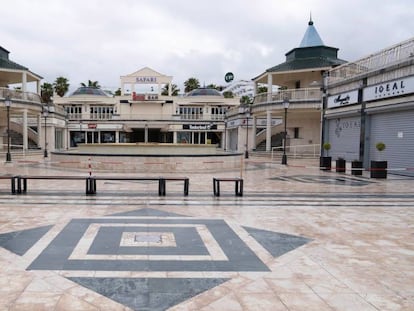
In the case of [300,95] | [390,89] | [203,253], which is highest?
[300,95]

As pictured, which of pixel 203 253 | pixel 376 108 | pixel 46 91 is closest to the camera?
pixel 203 253

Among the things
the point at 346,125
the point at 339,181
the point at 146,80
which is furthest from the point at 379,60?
the point at 146,80

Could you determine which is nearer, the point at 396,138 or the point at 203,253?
the point at 203,253

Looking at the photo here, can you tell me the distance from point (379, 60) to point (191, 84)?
63996mm

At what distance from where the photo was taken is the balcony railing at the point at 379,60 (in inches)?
757

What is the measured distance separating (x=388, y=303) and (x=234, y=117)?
42.4 m

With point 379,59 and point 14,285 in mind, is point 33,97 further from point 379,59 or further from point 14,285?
point 14,285

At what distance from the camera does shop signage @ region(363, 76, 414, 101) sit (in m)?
18.4

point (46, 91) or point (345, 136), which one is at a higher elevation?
point (46, 91)

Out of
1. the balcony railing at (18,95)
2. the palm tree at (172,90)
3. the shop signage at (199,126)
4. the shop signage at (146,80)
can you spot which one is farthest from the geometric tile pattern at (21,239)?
the palm tree at (172,90)

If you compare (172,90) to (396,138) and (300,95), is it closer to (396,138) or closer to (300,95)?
(300,95)

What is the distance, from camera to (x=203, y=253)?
20.6ft

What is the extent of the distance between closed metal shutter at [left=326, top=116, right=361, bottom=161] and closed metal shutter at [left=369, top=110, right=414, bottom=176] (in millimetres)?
1994

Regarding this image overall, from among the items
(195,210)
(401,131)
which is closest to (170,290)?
(195,210)
